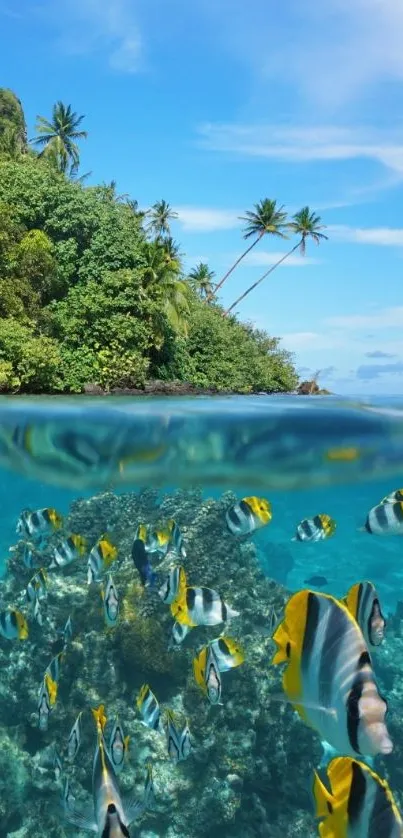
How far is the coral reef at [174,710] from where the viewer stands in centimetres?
920

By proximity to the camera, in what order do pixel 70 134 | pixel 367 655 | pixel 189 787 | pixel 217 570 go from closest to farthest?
pixel 367 655 < pixel 189 787 < pixel 217 570 < pixel 70 134

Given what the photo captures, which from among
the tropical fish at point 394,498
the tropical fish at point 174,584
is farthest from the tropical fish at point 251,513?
the tropical fish at point 394,498

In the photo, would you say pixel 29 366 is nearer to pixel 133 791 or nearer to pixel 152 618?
pixel 152 618

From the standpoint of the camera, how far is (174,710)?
32.2 feet

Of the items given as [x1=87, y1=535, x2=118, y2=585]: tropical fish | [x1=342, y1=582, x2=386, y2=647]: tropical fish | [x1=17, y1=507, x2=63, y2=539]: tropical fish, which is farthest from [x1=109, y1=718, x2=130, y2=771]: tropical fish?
[x1=342, y1=582, x2=386, y2=647]: tropical fish

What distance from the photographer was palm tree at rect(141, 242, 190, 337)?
2758 centimetres

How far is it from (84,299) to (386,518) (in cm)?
2117

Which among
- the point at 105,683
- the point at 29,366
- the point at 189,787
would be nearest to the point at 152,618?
the point at 105,683

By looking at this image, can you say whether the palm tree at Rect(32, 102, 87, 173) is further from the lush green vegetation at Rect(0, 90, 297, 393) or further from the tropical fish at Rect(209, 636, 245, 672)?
the tropical fish at Rect(209, 636, 245, 672)

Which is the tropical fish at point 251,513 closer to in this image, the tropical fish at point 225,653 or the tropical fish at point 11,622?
the tropical fish at point 225,653

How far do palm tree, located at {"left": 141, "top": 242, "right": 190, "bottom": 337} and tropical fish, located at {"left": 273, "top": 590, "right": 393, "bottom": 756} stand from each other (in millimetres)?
25853

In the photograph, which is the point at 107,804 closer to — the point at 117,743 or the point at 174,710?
the point at 117,743

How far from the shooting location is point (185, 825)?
9078 millimetres

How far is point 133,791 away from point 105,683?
1951mm
